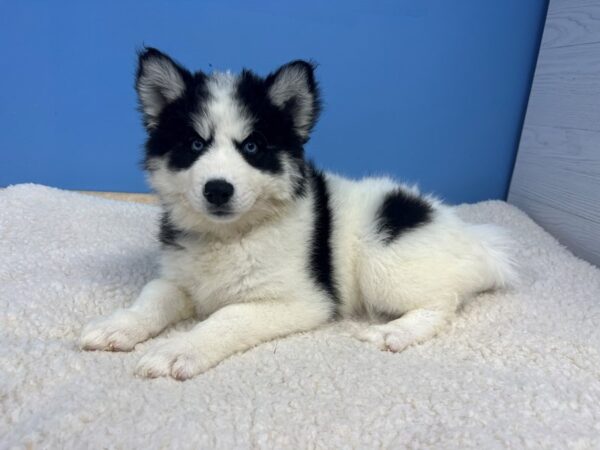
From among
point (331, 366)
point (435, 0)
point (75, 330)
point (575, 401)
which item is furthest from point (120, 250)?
point (435, 0)

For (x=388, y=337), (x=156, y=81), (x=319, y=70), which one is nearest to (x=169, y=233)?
(x=156, y=81)

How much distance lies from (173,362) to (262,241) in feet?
2.19

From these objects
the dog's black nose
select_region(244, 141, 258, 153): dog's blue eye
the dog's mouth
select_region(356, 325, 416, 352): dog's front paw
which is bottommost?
select_region(356, 325, 416, 352): dog's front paw

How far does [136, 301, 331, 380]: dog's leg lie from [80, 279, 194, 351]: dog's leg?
0.20 metres

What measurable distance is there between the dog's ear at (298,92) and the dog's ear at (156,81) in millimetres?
397

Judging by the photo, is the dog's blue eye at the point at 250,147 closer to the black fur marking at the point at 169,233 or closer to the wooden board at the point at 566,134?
the black fur marking at the point at 169,233

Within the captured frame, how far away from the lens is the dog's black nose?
1861 millimetres

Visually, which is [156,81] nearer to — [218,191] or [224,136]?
[224,136]

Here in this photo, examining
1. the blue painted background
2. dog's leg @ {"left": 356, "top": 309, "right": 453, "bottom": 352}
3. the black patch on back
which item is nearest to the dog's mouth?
the black patch on back

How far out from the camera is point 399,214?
2.45 meters

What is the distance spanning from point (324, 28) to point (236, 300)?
256cm

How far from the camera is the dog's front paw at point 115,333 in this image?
1900mm

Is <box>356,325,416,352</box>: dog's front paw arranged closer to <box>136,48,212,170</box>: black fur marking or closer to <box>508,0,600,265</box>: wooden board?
<box>136,48,212,170</box>: black fur marking

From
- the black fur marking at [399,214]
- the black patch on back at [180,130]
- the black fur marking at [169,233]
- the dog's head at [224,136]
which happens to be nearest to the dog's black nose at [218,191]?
the dog's head at [224,136]
